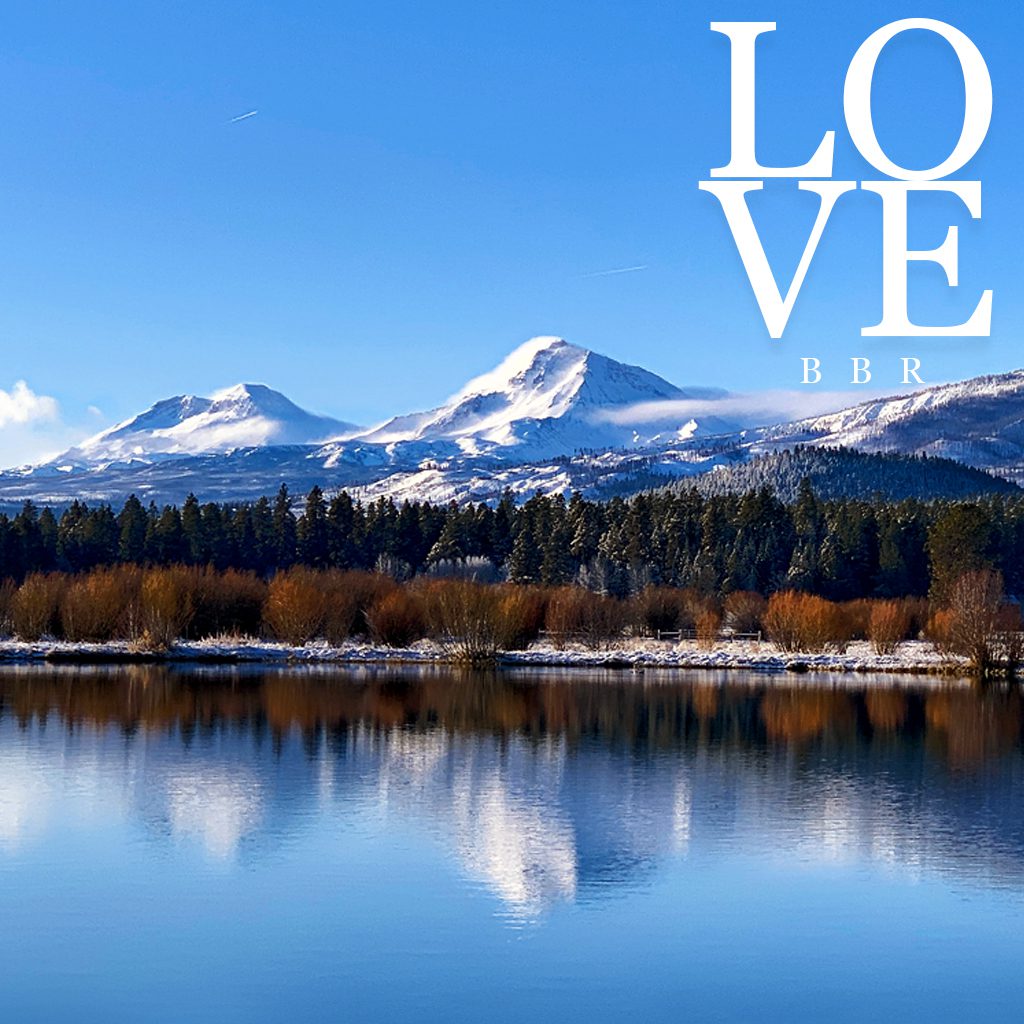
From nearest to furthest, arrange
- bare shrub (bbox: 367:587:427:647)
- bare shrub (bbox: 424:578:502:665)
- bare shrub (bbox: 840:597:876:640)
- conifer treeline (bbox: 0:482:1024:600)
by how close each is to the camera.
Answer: bare shrub (bbox: 424:578:502:665) → bare shrub (bbox: 367:587:427:647) → bare shrub (bbox: 840:597:876:640) → conifer treeline (bbox: 0:482:1024:600)

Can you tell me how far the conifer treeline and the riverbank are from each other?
114 ft

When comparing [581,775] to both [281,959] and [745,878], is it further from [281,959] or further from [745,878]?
[281,959]

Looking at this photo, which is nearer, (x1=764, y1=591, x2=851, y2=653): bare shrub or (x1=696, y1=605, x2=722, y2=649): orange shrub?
(x1=764, y1=591, x2=851, y2=653): bare shrub

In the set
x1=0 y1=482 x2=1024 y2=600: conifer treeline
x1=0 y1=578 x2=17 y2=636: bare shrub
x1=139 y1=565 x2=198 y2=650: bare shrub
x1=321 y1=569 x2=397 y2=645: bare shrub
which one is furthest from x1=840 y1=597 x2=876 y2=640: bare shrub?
x1=0 y1=578 x2=17 y2=636: bare shrub

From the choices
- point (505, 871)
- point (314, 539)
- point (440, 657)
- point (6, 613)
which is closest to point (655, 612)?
point (440, 657)

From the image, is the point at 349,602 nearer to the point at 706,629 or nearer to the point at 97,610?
the point at 97,610

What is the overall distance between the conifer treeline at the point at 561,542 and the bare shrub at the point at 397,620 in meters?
33.6

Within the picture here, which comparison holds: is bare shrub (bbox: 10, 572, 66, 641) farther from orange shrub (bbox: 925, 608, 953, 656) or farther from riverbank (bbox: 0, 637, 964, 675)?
orange shrub (bbox: 925, 608, 953, 656)

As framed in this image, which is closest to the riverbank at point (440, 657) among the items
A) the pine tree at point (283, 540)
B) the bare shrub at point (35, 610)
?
the bare shrub at point (35, 610)

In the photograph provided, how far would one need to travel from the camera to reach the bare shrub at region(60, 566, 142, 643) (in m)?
85.1

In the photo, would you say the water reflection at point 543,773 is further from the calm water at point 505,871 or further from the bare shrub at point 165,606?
the bare shrub at point 165,606

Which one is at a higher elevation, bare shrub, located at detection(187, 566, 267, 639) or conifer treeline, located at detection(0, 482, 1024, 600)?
conifer treeline, located at detection(0, 482, 1024, 600)

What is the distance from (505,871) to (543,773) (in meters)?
11.5

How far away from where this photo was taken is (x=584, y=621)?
8888cm
